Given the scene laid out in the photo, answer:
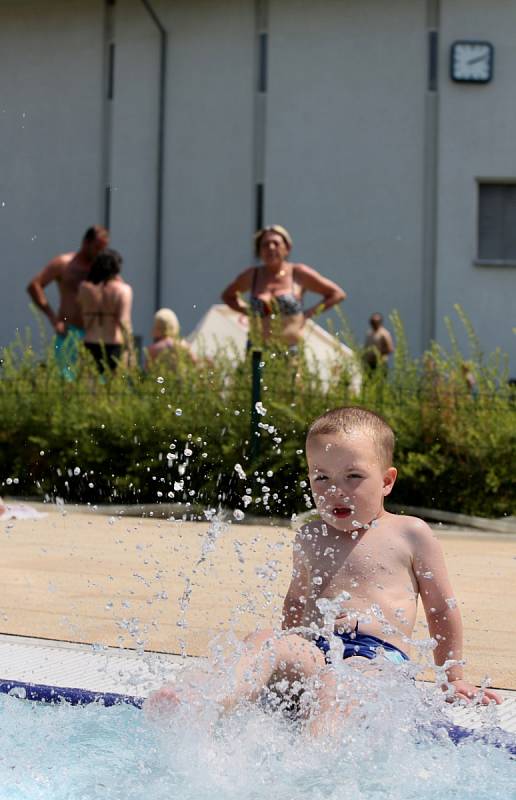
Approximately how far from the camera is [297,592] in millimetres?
3486

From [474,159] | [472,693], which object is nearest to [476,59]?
[474,159]

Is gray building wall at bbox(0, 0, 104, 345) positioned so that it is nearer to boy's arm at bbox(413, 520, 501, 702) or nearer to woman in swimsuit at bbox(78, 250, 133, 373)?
woman in swimsuit at bbox(78, 250, 133, 373)

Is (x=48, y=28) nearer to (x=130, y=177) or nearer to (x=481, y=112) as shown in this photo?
(x=130, y=177)

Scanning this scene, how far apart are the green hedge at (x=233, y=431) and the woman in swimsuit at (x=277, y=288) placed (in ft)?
1.44

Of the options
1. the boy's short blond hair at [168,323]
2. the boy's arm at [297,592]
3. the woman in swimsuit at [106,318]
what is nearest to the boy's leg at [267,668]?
the boy's arm at [297,592]

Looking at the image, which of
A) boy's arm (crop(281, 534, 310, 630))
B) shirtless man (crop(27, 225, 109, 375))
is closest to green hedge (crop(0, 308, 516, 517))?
shirtless man (crop(27, 225, 109, 375))

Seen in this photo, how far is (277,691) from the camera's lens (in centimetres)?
318

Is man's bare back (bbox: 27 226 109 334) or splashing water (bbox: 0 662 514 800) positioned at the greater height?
man's bare back (bbox: 27 226 109 334)

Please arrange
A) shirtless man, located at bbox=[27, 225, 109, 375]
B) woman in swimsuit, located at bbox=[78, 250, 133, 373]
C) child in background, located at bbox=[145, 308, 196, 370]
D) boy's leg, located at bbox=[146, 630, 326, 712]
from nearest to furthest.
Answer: boy's leg, located at bbox=[146, 630, 326, 712] < child in background, located at bbox=[145, 308, 196, 370] < woman in swimsuit, located at bbox=[78, 250, 133, 373] < shirtless man, located at bbox=[27, 225, 109, 375]

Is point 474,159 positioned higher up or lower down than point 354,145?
lower down

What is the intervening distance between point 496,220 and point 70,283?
31.2 feet

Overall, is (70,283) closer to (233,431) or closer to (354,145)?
(233,431)

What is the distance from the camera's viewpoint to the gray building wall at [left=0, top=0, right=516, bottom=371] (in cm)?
1827

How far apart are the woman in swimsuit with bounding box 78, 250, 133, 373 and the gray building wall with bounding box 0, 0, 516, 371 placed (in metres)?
8.87
